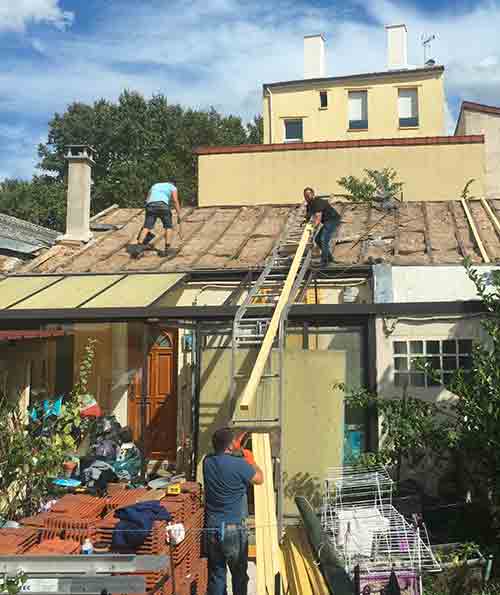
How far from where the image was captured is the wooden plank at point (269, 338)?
594 cm

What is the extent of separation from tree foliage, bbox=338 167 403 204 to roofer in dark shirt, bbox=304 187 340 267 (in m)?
3.05

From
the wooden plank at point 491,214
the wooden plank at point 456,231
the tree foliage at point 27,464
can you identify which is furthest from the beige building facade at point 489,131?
the tree foliage at point 27,464

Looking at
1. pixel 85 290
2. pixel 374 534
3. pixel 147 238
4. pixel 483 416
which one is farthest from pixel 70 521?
pixel 147 238

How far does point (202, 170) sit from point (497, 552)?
14030 mm

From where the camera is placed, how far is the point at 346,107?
1093 inches

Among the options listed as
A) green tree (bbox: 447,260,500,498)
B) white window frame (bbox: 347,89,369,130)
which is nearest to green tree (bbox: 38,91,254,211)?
white window frame (bbox: 347,89,369,130)

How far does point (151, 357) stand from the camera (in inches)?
442

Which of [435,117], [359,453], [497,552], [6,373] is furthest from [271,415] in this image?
[435,117]

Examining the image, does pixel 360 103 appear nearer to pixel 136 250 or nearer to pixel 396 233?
pixel 396 233

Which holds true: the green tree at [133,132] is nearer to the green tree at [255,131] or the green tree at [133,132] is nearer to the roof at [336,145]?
the green tree at [255,131]

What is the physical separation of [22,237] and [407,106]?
19.4 meters

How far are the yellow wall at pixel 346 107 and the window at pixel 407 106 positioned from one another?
0.77 feet

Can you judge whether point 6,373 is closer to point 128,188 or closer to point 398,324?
point 398,324

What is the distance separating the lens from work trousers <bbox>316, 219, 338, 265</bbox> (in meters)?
9.47
